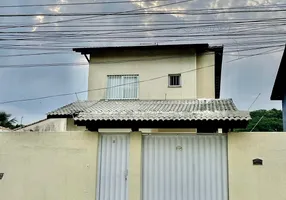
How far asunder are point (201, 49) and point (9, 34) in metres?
8.96

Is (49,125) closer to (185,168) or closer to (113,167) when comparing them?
(113,167)

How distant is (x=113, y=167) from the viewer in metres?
8.16

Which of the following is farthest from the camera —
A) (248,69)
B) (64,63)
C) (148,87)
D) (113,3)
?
(248,69)

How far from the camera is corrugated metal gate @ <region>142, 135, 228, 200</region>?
25.5 ft

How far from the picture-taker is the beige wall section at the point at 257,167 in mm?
7449

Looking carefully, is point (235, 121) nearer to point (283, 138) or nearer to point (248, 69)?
point (283, 138)

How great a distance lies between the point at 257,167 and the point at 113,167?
350cm

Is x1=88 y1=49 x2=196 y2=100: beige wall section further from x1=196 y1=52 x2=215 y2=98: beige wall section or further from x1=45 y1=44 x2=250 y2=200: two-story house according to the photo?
x1=45 y1=44 x2=250 y2=200: two-story house

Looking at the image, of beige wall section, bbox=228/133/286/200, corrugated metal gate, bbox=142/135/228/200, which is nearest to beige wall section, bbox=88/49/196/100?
corrugated metal gate, bbox=142/135/228/200

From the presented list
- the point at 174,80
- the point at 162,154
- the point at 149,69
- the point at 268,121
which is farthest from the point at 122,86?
the point at 268,121

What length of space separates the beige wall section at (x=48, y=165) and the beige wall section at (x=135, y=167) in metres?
0.93

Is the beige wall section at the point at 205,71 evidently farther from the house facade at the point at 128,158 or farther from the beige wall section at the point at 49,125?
the house facade at the point at 128,158

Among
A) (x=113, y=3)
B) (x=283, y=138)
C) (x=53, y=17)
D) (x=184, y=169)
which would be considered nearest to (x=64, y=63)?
(x=53, y=17)

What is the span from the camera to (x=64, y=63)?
1722 cm
